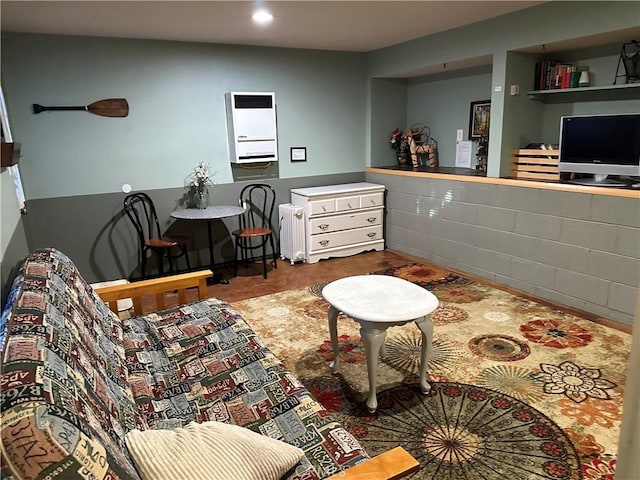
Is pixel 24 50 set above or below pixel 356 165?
above

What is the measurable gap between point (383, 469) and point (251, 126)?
3.91 meters

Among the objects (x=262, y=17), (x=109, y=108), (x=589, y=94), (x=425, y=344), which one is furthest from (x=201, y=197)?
(x=589, y=94)

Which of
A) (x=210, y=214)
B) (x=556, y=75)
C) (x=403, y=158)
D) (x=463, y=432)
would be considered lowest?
(x=463, y=432)

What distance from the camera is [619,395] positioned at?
90.5 inches

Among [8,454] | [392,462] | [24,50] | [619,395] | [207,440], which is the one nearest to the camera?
[8,454]

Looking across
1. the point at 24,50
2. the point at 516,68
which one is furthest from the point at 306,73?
the point at 24,50

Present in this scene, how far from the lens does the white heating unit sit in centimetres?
472

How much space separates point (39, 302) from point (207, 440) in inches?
33.0

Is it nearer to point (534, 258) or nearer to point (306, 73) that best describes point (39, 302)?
point (534, 258)

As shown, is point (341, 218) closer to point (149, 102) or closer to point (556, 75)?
point (149, 102)

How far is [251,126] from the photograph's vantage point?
179 inches

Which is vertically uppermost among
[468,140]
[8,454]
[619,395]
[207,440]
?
[468,140]

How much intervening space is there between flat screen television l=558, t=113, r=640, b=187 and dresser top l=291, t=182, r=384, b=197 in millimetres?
2044

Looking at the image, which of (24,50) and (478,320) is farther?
(24,50)
